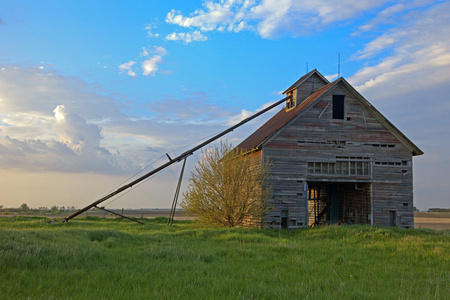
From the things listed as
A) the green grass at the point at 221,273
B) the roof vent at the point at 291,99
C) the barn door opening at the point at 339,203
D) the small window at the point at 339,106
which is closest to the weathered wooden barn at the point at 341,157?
the small window at the point at 339,106

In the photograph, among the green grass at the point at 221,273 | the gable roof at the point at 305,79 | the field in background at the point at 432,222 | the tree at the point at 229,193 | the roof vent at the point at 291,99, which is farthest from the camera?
the field in background at the point at 432,222

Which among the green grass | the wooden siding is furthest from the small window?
the green grass

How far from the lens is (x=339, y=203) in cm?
3109

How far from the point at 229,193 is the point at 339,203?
11885mm

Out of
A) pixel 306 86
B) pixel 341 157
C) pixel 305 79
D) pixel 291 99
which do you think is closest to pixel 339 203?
pixel 341 157

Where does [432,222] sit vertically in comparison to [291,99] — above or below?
below

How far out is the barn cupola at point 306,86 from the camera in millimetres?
31797

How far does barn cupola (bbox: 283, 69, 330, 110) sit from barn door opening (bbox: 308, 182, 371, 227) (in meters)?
7.50

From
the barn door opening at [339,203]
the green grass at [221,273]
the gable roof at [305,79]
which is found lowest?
the green grass at [221,273]

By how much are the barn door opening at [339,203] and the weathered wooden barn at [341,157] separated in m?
0.18

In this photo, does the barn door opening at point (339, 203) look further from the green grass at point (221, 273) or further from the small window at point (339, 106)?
the green grass at point (221, 273)

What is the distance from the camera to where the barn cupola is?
3180 cm

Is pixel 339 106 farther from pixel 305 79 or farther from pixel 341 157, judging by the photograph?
pixel 305 79

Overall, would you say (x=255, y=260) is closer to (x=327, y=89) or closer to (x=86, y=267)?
(x=86, y=267)
